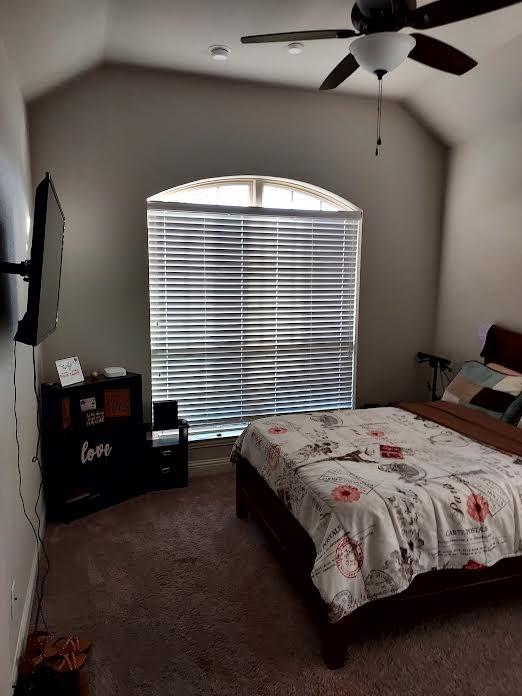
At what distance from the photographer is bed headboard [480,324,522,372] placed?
11.9 ft

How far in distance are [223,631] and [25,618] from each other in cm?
89

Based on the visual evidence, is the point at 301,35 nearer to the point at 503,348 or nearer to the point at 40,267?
the point at 40,267

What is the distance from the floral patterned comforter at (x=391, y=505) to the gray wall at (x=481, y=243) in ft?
5.24

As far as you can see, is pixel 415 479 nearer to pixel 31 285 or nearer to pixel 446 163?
pixel 31 285

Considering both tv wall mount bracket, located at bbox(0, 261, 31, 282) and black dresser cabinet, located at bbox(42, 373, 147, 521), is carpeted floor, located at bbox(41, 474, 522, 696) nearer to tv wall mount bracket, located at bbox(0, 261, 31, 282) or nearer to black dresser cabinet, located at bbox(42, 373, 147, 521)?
black dresser cabinet, located at bbox(42, 373, 147, 521)

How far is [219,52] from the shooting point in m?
3.14

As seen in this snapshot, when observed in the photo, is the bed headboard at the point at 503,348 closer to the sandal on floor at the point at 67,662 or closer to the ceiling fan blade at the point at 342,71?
the ceiling fan blade at the point at 342,71

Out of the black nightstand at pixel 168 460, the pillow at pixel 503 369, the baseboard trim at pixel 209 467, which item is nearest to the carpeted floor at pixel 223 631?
the black nightstand at pixel 168 460

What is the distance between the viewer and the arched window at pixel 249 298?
3.82 metres

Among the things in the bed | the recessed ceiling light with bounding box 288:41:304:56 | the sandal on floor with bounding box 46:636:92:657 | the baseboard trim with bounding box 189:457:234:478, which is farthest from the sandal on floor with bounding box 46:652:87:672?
the recessed ceiling light with bounding box 288:41:304:56

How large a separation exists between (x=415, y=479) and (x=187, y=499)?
6.12 ft

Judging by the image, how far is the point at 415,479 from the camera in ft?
7.42

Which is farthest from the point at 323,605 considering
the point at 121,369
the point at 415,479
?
the point at 121,369

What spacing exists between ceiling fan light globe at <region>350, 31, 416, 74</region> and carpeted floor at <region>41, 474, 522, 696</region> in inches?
99.0
